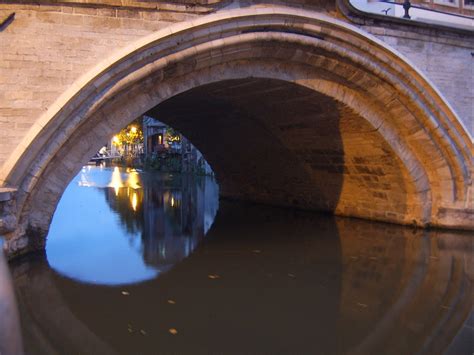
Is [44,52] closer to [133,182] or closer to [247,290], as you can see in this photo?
[247,290]

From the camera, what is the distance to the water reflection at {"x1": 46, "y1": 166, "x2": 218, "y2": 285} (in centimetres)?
624

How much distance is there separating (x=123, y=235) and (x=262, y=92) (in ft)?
12.0

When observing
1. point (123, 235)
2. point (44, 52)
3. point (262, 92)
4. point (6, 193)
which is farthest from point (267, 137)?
point (6, 193)

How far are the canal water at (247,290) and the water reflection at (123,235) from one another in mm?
37

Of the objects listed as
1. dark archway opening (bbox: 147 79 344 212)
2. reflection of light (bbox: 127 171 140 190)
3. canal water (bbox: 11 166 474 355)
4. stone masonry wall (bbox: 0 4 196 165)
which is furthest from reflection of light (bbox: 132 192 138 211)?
stone masonry wall (bbox: 0 4 196 165)

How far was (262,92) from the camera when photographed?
8.79 metres

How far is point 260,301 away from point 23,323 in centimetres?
225

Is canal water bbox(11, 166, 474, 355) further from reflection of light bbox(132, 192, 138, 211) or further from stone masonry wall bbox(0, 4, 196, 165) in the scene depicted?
reflection of light bbox(132, 192, 138, 211)


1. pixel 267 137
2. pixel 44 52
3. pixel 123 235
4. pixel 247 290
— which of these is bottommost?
pixel 247 290

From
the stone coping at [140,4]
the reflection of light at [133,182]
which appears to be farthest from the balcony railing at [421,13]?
the reflection of light at [133,182]

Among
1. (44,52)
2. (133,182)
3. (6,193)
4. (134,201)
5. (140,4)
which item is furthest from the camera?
(133,182)

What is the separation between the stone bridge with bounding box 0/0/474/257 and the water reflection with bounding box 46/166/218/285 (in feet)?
3.01

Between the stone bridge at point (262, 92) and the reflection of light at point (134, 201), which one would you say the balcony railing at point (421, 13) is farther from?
the reflection of light at point (134, 201)

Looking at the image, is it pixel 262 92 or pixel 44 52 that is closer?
pixel 44 52
